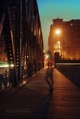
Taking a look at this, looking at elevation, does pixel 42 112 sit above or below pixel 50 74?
below

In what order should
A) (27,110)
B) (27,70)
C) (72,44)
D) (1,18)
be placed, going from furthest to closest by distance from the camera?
1. (72,44)
2. (27,70)
3. (1,18)
4. (27,110)

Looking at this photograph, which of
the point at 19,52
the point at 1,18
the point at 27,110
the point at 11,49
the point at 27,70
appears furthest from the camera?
A: the point at 27,70

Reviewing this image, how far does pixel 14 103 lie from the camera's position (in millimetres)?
9469

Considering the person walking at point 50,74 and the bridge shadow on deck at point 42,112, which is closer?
the bridge shadow on deck at point 42,112

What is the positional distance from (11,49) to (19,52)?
202cm

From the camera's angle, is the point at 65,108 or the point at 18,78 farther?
the point at 18,78

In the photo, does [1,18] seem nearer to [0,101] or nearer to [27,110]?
[0,101]

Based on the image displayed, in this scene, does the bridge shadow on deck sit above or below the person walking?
below

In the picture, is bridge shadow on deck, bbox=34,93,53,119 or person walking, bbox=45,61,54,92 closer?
bridge shadow on deck, bbox=34,93,53,119

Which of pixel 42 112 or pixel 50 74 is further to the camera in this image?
pixel 50 74

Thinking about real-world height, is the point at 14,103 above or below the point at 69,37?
below

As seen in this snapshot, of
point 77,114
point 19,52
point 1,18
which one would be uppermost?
point 1,18

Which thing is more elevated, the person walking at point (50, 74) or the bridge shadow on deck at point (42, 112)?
the person walking at point (50, 74)

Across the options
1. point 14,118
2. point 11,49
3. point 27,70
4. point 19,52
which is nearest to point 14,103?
point 14,118
